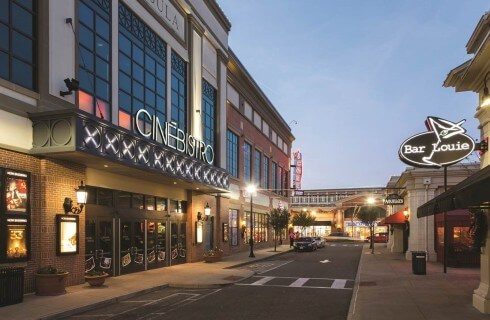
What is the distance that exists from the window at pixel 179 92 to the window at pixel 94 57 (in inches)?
288

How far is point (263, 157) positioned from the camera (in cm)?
5312

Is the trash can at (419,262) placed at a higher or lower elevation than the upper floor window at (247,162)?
lower

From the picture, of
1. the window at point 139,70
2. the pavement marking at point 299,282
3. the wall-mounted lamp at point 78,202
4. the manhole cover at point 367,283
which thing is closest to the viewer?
the wall-mounted lamp at point 78,202

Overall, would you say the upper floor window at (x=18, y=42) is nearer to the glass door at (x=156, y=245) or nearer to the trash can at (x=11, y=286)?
the trash can at (x=11, y=286)

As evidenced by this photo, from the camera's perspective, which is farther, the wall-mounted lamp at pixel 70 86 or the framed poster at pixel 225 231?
the framed poster at pixel 225 231

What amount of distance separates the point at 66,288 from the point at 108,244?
13.7ft

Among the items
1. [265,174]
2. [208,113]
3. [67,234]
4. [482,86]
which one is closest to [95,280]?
[67,234]

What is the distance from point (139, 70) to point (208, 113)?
10.3 m

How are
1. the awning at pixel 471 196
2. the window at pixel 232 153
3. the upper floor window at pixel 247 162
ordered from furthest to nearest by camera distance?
the upper floor window at pixel 247 162, the window at pixel 232 153, the awning at pixel 471 196

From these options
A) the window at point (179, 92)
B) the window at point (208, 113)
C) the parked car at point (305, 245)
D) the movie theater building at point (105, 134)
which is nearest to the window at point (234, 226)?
the movie theater building at point (105, 134)

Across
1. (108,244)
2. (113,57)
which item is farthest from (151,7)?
(108,244)

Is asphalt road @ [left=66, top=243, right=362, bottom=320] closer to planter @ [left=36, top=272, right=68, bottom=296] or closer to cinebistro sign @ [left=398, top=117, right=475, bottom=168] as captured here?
planter @ [left=36, top=272, right=68, bottom=296]

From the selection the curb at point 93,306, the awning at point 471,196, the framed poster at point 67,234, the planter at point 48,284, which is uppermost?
the awning at point 471,196

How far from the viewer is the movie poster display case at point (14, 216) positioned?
1505 centimetres
